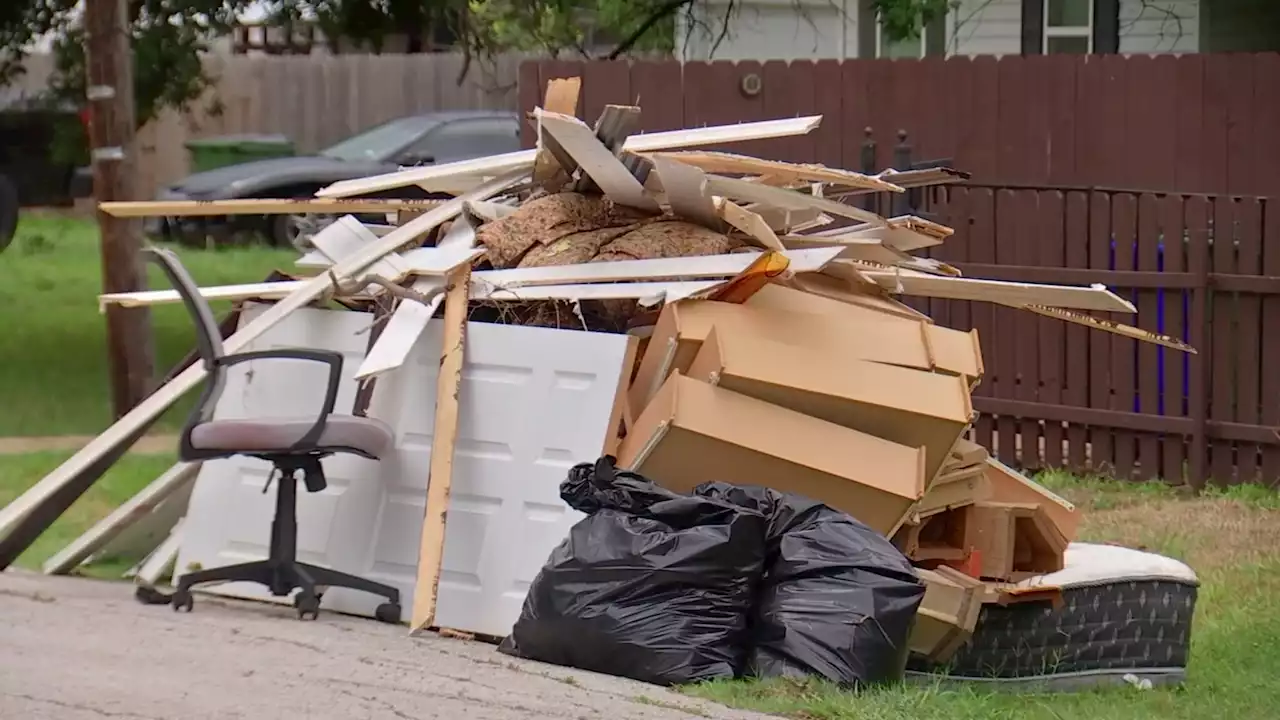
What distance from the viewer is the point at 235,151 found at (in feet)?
76.9

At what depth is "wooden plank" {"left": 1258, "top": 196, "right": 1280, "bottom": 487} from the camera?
360 inches

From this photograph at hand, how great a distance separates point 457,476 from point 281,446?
69 cm

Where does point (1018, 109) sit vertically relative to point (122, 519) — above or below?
above

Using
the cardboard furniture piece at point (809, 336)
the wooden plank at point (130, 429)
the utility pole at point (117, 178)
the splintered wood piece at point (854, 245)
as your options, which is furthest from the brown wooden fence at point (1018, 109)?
the wooden plank at point (130, 429)

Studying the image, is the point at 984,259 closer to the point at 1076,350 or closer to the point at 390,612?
the point at 1076,350

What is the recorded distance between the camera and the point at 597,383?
662 cm

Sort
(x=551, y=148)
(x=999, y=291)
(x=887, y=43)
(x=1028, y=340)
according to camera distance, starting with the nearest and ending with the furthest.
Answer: (x=999, y=291)
(x=551, y=148)
(x=1028, y=340)
(x=887, y=43)

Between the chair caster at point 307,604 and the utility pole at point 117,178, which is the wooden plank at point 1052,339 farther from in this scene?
the utility pole at point 117,178

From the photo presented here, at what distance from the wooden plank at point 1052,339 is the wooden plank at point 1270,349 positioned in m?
1.09

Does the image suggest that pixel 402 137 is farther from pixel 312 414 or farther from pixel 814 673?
pixel 814 673

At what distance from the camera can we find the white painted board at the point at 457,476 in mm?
6594

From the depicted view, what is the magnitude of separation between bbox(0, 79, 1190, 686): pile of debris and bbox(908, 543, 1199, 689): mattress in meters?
0.13

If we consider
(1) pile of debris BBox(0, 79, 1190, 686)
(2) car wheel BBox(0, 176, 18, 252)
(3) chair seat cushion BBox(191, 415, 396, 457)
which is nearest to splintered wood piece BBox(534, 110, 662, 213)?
(1) pile of debris BBox(0, 79, 1190, 686)

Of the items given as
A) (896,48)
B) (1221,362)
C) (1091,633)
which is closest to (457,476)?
(1091,633)
